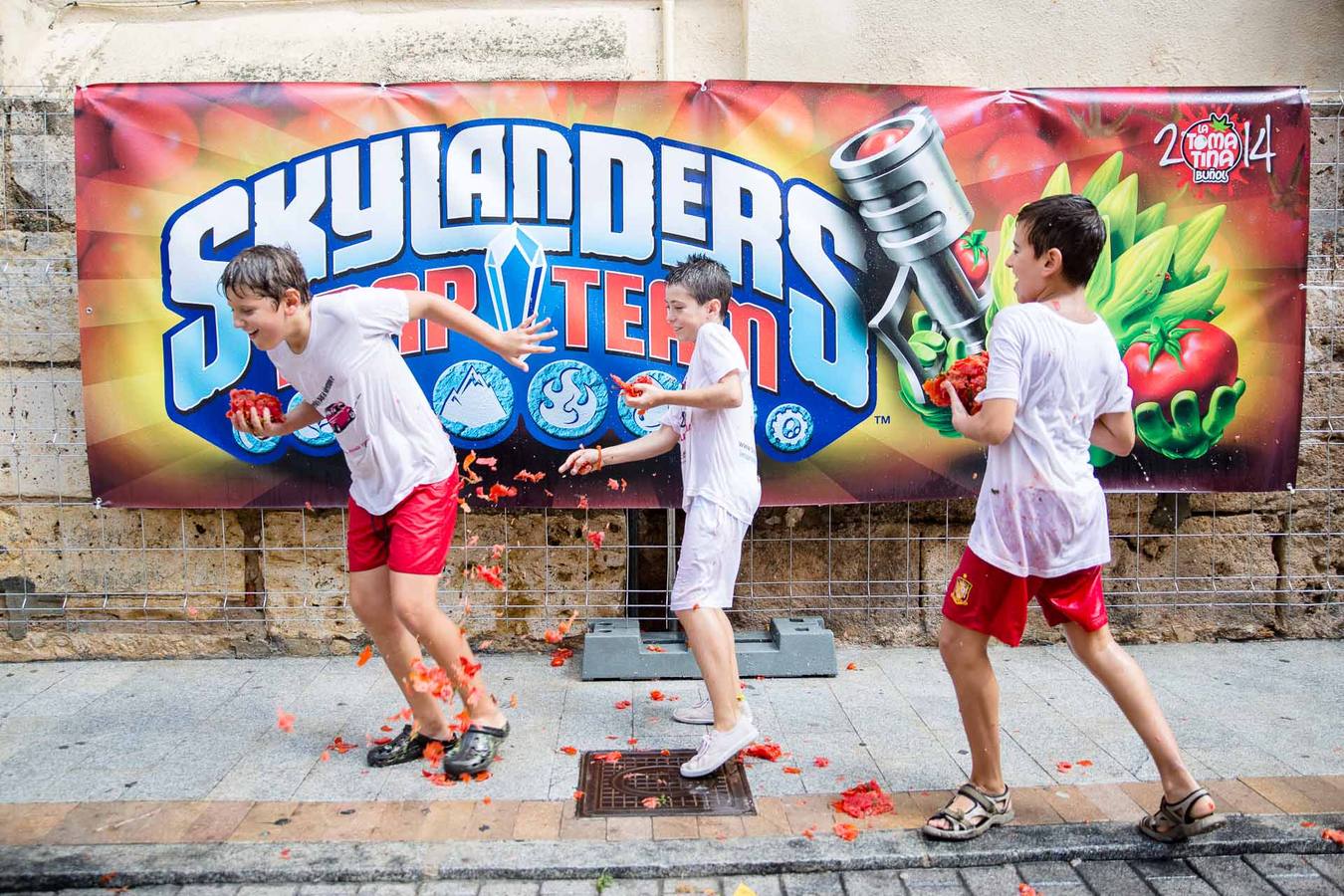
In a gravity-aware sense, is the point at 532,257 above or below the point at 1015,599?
above

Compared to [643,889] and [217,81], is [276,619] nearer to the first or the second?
[217,81]

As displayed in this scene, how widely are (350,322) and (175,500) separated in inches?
78.2

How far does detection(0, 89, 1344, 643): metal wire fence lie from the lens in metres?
5.32

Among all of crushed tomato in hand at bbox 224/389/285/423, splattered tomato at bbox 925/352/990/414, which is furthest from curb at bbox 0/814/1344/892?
crushed tomato in hand at bbox 224/389/285/423

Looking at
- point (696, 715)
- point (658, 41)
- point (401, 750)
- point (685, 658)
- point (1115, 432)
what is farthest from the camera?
point (658, 41)

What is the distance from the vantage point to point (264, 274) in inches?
143

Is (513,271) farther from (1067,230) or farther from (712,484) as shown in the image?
(1067,230)

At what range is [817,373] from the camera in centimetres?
512

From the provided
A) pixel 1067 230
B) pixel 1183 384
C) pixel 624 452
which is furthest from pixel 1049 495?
pixel 1183 384

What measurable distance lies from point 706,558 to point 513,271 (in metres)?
1.90

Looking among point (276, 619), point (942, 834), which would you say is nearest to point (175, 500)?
point (276, 619)

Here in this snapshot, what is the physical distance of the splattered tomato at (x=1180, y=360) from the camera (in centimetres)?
523

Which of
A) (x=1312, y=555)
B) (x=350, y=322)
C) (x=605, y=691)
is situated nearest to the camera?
(x=350, y=322)

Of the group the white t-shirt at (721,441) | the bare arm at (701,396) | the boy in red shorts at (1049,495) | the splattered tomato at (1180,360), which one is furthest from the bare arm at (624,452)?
the splattered tomato at (1180,360)
